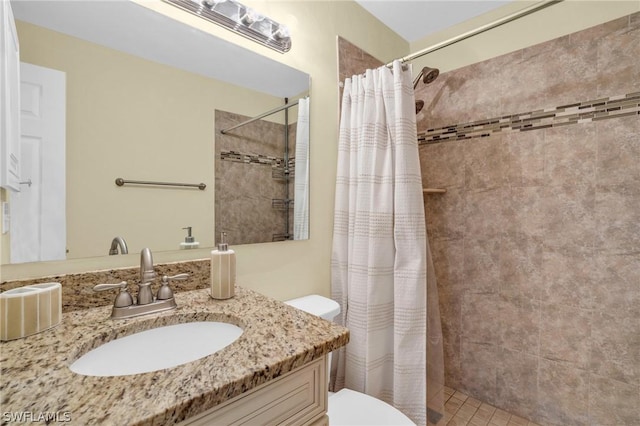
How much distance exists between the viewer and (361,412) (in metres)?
1.15

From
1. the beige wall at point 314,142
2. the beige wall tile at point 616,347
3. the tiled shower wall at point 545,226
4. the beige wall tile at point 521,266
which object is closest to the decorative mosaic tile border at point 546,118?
the tiled shower wall at point 545,226

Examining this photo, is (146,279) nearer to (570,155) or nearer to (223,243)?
(223,243)

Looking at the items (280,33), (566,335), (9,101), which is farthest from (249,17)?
(566,335)

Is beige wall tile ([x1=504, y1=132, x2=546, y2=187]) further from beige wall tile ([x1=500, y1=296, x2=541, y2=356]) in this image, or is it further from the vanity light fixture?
the vanity light fixture

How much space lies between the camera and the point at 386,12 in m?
1.86

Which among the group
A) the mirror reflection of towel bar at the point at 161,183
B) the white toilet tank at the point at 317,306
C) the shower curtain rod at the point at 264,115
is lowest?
the white toilet tank at the point at 317,306

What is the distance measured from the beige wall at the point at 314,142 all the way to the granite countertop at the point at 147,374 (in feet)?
1.68

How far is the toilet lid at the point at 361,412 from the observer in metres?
1.09

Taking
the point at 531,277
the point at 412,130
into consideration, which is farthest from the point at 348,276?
the point at 531,277

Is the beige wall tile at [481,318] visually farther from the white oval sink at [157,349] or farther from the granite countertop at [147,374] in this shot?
the white oval sink at [157,349]

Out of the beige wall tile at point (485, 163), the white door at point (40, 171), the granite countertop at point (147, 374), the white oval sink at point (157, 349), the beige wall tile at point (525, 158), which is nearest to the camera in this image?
the granite countertop at point (147, 374)

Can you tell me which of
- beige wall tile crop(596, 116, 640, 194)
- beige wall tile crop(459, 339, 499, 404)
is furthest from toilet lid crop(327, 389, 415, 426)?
beige wall tile crop(596, 116, 640, 194)

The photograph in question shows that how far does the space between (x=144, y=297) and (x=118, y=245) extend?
0.21 meters

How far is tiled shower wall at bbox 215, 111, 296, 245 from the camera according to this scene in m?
1.17
